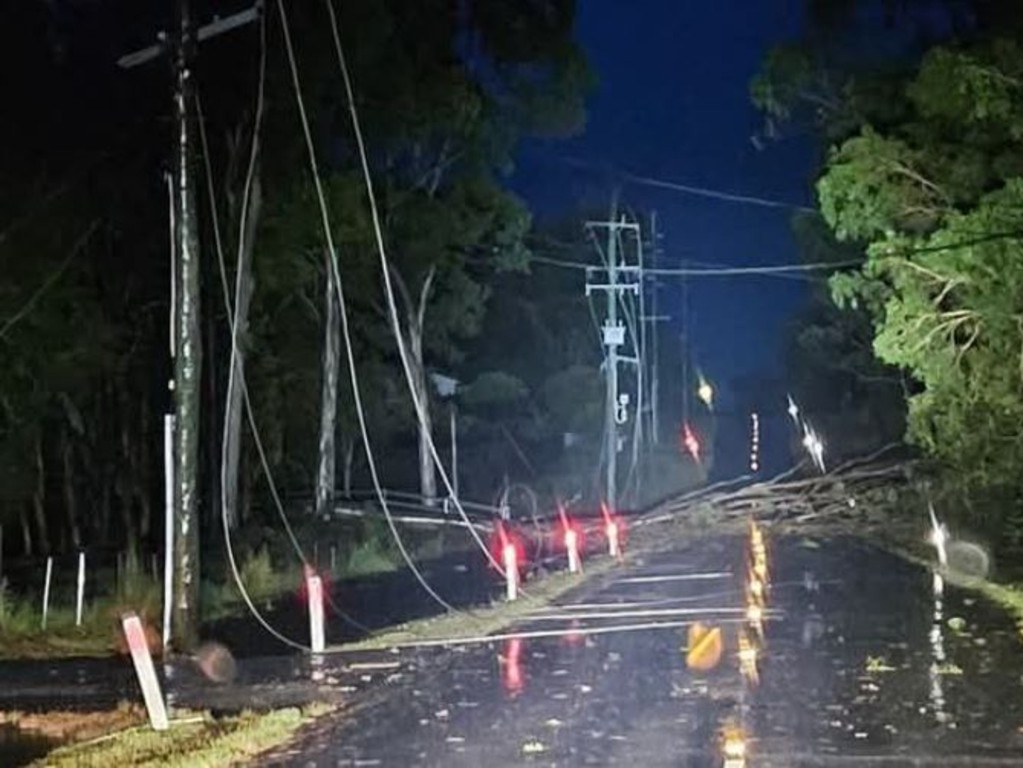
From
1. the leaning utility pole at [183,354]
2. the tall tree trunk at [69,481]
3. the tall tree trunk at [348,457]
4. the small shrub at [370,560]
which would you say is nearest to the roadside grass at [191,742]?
the leaning utility pole at [183,354]

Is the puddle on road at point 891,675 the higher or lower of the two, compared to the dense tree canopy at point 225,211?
lower

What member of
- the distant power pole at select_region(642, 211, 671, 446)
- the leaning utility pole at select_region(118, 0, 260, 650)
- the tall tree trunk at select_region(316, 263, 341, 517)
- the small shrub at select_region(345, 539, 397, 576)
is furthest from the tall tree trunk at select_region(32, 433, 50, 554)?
the distant power pole at select_region(642, 211, 671, 446)

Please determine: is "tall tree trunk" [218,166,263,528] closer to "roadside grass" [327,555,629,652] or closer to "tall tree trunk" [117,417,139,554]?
"tall tree trunk" [117,417,139,554]

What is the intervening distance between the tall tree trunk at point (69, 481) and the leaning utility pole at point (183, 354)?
2212cm

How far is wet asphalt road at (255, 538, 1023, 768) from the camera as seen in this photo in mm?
12000

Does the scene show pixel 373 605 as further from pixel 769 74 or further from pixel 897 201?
pixel 769 74

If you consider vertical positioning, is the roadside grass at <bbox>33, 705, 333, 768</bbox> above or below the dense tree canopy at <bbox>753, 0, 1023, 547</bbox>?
below

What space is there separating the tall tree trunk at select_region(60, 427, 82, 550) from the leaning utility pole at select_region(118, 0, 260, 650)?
22.1 metres

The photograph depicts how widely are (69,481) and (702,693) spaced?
28286mm

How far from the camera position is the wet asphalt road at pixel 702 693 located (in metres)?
12.0

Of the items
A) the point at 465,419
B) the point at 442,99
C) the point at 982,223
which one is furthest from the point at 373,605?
the point at 465,419

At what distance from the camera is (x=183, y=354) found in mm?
18469

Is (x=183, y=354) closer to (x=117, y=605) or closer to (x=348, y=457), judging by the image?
(x=117, y=605)

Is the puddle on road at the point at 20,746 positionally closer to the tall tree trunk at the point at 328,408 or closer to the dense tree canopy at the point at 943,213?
the dense tree canopy at the point at 943,213
